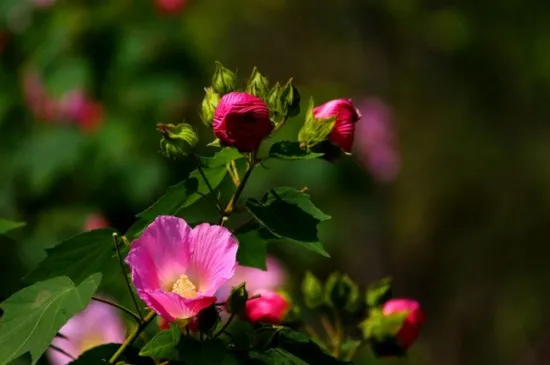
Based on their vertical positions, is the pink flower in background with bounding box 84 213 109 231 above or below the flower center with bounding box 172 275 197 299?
below

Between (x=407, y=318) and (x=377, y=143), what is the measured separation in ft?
7.69

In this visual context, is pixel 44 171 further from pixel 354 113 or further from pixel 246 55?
pixel 246 55

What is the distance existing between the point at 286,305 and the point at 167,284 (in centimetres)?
22

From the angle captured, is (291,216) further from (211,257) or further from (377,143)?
(377,143)

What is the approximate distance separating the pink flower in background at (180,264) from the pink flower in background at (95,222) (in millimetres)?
1688

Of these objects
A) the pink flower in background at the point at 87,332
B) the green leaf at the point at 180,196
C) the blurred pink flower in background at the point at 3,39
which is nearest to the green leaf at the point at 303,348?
the green leaf at the point at 180,196

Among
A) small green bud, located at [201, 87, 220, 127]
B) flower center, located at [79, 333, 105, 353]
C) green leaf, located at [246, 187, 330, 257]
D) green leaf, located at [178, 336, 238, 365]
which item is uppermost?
small green bud, located at [201, 87, 220, 127]

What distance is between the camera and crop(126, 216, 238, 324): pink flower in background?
3.19 ft

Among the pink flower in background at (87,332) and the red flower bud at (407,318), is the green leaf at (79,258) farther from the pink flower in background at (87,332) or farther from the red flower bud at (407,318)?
the pink flower in background at (87,332)

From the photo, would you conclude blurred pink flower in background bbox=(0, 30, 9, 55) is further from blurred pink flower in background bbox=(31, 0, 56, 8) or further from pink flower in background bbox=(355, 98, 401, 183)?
pink flower in background bbox=(355, 98, 401, 183)

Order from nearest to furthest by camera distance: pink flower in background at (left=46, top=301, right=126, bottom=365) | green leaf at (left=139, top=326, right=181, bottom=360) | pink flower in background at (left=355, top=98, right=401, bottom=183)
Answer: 1. green leaf at (left=139, top=326, right=181, bottom=360)
2. pink flower in background at (left=46, top=301, right=126, bottom=365)
3. pink flower in background at (left=355, top=98, right=401, bottom=183)

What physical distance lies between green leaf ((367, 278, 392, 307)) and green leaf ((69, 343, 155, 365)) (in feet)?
1.16

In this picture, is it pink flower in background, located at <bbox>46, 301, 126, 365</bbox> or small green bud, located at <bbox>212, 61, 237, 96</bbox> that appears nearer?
small green bud, located at <bbox>212, 61, 237, 96</bbox>

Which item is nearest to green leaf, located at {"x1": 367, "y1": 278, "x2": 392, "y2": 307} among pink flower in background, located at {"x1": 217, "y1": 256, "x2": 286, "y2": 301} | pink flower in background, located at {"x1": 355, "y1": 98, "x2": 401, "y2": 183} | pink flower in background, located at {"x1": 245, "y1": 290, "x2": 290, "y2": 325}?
pink flower in background, located at {"x1": 245, "y1": 290, "x2": 290, "y2": 325}
